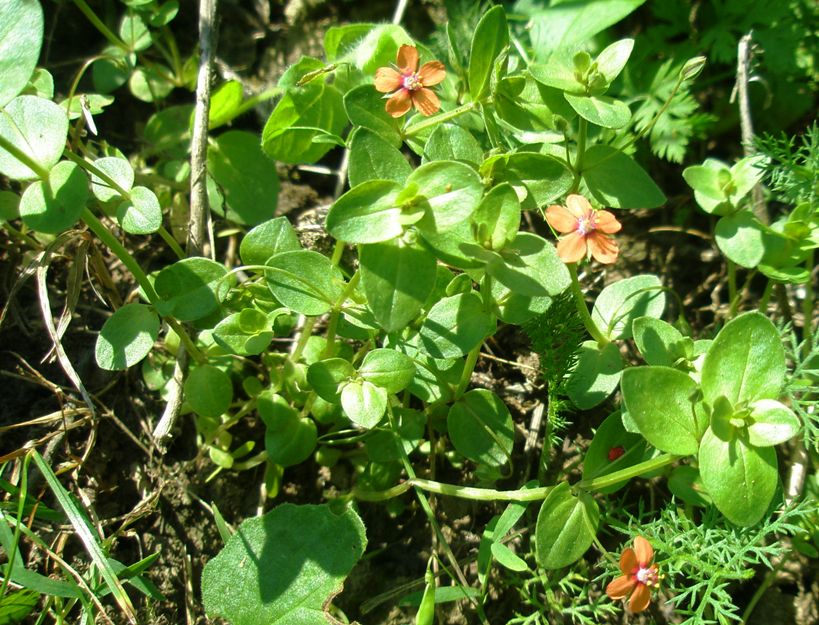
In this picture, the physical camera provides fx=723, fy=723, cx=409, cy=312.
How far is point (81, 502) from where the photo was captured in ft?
7.16

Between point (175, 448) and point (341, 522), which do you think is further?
point (175, 448)

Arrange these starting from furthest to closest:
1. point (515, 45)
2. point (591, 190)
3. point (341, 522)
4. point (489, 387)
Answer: point (515, 45), point (489, 387), point (591, 190), point (341, 522)

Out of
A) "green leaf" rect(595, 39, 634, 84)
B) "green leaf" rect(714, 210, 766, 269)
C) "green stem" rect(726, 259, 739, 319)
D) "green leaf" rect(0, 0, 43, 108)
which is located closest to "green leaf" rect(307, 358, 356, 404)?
"green leaf" rect(0, 0, 43, 108)

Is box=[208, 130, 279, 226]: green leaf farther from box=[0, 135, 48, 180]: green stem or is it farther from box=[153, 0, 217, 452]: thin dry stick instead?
box=[0, 135, 48, 180]: green stem

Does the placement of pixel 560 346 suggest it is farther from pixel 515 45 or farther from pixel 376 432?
pixel 515 45

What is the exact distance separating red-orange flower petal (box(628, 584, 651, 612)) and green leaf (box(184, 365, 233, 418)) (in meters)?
1.23

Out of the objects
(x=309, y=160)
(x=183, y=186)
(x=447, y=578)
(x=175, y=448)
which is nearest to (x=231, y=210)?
(x=183, y=186)

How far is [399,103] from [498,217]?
422 millimetres

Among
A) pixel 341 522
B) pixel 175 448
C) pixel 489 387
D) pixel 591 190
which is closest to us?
pixel 341 522

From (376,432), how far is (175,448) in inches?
27.7

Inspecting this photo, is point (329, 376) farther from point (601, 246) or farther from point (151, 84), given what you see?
point (151, 84)

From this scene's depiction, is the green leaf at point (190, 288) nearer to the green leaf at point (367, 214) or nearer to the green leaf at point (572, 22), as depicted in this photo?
the green leaf at point (367, 214)

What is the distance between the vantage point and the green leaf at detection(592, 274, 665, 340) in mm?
2275

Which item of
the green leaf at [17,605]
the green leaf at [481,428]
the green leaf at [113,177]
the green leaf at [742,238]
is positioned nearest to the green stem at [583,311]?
the green leaf at [481,428]
